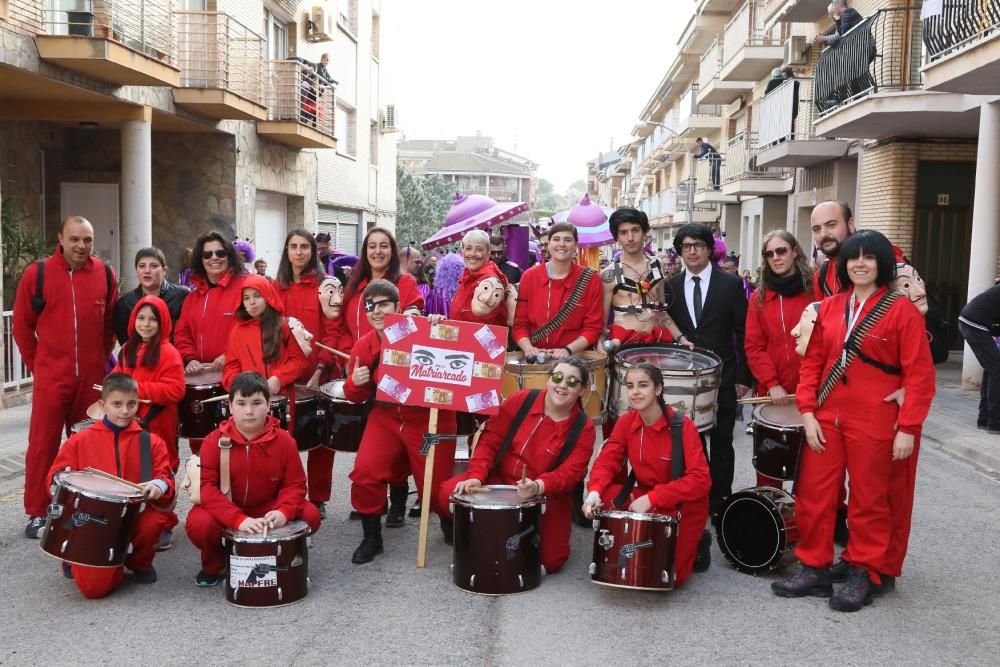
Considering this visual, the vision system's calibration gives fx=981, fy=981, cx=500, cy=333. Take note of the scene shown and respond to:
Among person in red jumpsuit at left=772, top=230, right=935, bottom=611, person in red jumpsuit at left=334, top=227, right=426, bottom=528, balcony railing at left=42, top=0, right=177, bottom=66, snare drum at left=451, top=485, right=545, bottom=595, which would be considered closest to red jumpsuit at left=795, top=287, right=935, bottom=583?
person in red jumpsuit at left=772, top=230, right=935, bottom=611

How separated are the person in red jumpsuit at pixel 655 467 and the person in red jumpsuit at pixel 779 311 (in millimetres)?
981

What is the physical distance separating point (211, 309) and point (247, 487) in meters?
1.82

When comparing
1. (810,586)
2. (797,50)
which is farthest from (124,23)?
(797,50)

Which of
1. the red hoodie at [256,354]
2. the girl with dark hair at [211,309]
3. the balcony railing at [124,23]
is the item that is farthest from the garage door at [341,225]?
the red hoodie at [256,354]

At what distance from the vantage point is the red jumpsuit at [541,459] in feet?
18.6

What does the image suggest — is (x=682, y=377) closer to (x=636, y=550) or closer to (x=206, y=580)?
(x=636, y=550)

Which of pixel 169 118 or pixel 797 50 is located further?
pixel 797 50

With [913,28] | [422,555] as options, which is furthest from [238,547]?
[913,28]

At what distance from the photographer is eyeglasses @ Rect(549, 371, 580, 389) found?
221 inches

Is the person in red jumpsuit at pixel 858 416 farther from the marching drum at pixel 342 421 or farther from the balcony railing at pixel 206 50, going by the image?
the balcony railing at pixel 206 50

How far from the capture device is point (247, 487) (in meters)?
5.38

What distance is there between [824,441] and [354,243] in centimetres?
2494

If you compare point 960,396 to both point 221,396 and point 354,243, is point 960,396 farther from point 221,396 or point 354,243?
point 354,243

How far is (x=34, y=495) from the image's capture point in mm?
6301
